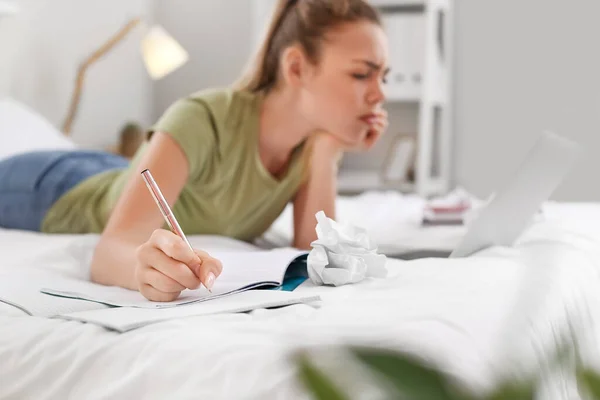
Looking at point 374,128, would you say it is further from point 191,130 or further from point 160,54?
point 160,54

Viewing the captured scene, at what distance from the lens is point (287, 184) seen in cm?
155

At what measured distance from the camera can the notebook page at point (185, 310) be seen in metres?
0.71

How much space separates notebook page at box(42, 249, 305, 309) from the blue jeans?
27.6 inches

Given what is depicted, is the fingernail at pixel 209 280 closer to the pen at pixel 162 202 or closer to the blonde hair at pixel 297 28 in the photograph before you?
the pen at pixel 162 202

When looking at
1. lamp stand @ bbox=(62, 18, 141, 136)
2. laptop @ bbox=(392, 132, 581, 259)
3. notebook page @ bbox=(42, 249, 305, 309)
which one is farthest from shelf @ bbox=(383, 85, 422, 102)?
notebook page @ bbox=(42, 249, 305, 309)

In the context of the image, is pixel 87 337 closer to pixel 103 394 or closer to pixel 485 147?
pixel 103 394

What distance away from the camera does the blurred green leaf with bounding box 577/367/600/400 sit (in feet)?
0.55

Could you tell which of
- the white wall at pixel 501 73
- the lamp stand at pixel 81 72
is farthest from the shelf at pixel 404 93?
the lamp stand at pixel 81 72

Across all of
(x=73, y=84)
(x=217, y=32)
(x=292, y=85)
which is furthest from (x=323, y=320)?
(x=217, y=32)

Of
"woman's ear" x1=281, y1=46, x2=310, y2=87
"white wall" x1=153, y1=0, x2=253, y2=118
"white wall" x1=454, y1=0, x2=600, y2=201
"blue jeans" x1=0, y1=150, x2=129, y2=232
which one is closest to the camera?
"woman's ear" x1=281, y1=46, x2=310, y2=87

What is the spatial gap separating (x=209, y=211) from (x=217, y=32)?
2.28 m

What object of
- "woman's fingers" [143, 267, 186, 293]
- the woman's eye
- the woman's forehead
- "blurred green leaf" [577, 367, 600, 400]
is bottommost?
"woman's fingers" [143, 267, 186, 293]

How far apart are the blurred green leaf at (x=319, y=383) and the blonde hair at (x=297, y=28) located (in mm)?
1288

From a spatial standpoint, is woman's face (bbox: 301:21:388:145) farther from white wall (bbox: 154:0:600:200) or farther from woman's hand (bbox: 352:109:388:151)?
white wall (bbox: 154:0:600:200)
